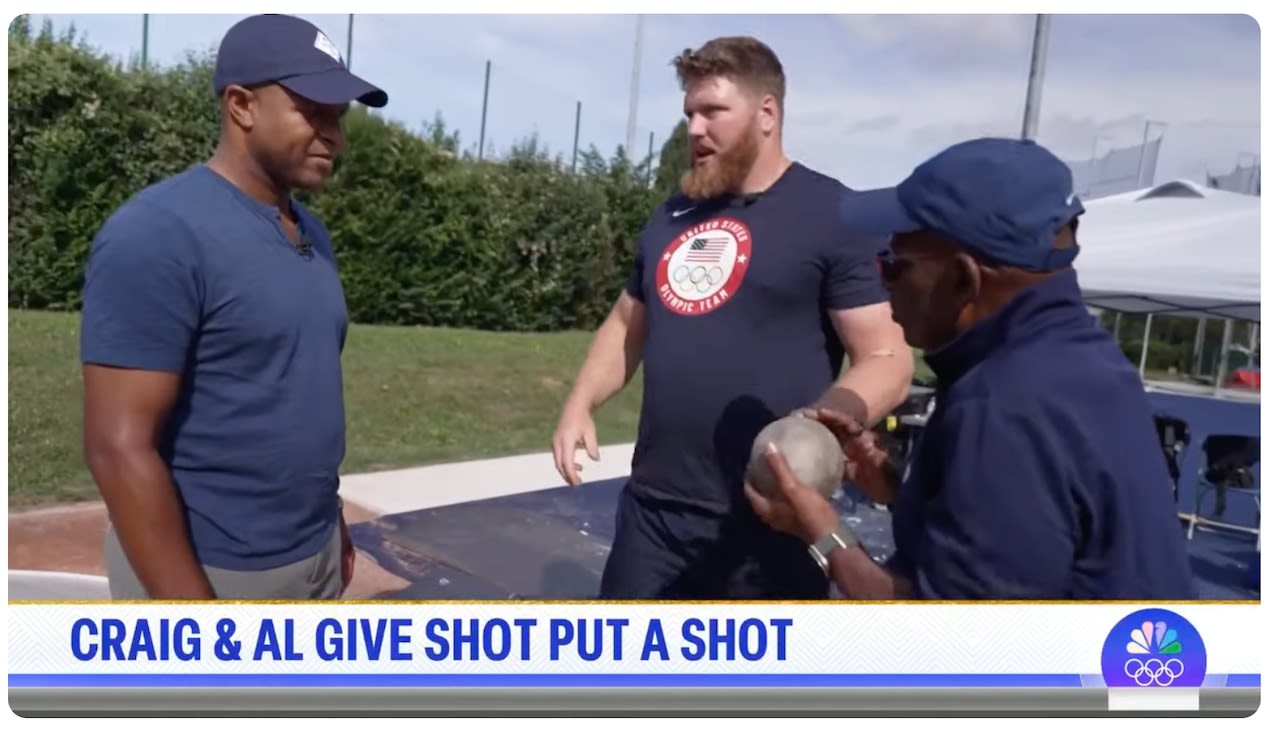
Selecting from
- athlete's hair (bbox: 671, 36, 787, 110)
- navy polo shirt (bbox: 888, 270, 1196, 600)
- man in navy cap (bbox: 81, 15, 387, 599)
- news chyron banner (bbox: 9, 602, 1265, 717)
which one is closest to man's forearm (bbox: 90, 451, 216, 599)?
man in navy cap (bbox: 81, 15, 387, 599)

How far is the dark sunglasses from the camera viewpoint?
56.4 inches

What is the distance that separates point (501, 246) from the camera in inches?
216

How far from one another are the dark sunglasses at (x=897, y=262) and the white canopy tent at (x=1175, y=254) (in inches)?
56.2

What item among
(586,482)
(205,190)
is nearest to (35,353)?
(205,190)

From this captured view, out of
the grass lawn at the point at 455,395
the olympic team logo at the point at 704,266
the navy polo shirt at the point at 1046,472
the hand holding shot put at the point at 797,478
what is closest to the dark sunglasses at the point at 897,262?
the navy polo shirt at the point at 1046,472

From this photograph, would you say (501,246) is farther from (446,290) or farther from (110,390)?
(110,390)

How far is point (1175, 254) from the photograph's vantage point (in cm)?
388

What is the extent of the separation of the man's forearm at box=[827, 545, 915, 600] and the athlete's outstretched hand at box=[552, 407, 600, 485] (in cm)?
93

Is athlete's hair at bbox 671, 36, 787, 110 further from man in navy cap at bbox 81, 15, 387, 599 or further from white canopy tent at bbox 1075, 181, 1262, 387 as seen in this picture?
white canopy tent at bbox 1075, 181, 1262, 387

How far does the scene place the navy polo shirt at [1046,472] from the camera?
1255 mm

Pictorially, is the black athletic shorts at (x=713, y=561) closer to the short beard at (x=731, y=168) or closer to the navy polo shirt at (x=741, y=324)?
the navy polo shirt at (x=741, y=324)

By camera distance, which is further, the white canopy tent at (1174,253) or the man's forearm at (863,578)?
the white canopy tent at (1174,253)

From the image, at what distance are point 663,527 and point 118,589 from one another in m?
1.10

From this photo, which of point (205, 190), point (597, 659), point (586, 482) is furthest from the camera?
point (586, 482)
